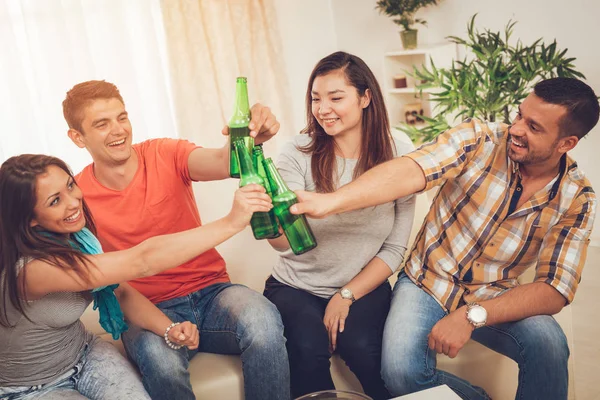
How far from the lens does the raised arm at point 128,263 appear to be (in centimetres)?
136

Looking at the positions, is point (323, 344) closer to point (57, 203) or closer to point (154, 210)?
point (154, 210)

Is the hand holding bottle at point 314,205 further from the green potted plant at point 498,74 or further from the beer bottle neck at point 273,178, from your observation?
the green potted plant at point 498,74

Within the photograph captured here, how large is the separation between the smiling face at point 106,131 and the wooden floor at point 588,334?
1459mm

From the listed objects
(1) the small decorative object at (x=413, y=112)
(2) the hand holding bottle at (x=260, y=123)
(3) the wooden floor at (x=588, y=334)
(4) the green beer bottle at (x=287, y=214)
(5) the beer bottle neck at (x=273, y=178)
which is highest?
(2) the hand holding bottle at (x=260, y=123)

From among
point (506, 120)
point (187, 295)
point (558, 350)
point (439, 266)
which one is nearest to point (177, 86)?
point (506, 120)

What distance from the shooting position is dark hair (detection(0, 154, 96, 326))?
4.50 ft

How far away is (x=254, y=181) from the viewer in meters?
1.33

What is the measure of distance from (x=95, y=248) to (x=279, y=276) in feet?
1.83

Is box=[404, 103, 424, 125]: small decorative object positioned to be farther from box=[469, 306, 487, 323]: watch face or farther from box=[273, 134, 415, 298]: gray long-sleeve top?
box=[469, 306, 487, 323]: watch face

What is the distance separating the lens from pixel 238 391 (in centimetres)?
167

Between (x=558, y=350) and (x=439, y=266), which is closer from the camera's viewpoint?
(x=558, y=350)

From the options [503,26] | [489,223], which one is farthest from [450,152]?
[503,26]

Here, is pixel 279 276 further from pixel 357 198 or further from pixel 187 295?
pixel 357 198

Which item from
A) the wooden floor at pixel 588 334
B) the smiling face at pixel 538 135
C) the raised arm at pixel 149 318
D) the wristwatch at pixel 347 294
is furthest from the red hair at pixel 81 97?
the wooden floor at pixel 588 334
